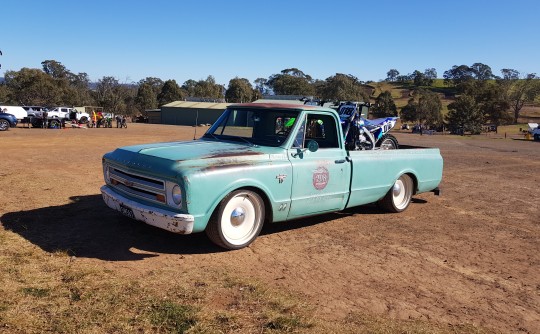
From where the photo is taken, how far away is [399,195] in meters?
7.34

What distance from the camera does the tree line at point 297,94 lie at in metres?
66.4

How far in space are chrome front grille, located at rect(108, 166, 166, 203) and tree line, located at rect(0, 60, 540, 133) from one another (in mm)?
53760

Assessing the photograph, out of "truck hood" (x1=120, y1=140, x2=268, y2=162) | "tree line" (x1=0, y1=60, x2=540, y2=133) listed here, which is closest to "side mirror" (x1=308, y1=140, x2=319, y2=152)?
"truck hood" (x1=120, y1=140, x2=268, y2=162)

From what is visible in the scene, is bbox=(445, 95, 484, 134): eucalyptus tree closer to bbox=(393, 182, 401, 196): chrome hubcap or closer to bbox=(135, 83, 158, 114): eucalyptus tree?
bbox=(135, 83, 158, 114): eucalyptus tree

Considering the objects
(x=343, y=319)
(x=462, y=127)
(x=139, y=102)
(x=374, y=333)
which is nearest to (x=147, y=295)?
(x=343, y=319)

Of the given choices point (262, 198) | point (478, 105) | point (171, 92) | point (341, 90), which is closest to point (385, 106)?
point (341, 90)

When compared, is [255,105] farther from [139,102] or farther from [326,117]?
[139,102]

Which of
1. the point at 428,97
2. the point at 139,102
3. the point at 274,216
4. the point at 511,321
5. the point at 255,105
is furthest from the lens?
the point at 139,102

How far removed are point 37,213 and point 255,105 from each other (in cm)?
349

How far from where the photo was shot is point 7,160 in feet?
41.0

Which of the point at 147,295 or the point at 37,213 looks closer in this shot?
the point at 147,295

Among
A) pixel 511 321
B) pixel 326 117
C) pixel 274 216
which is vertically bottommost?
pixel 511 321

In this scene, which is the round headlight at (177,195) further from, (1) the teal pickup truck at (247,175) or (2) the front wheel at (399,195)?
(2) the front wheel at (399,195)

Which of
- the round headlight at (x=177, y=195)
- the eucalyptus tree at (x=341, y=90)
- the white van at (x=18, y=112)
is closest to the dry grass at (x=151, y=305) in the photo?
the round headlight at (x=177, y=195)
